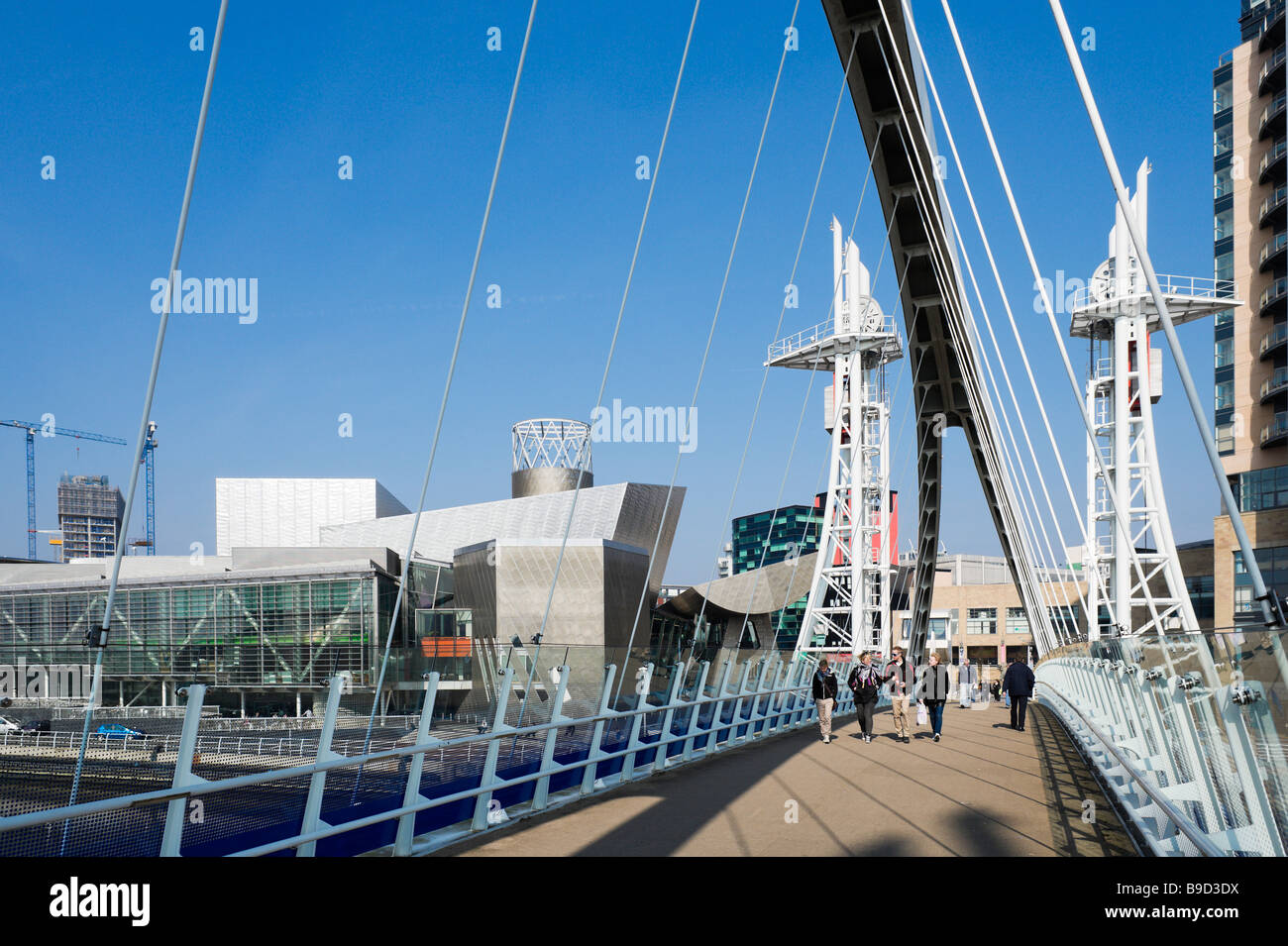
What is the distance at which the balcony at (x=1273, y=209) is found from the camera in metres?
53.5

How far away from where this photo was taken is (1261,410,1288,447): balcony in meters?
52.8

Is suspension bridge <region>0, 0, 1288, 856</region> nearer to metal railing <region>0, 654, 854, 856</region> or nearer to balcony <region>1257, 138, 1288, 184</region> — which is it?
metal railing <region>0, 654, 854, 856</region>

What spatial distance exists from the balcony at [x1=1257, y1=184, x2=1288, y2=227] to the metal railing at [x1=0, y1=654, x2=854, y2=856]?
1999 inches

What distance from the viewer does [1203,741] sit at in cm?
589

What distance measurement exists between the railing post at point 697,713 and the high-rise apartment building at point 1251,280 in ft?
143

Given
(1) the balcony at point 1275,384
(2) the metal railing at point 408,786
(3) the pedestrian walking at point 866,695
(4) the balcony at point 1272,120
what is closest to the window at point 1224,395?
(1) the balcony at point 1275,384

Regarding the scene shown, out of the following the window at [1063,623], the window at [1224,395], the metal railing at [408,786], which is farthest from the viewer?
the window at [1224,395]

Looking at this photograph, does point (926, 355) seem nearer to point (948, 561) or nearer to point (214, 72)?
point (214, 72)

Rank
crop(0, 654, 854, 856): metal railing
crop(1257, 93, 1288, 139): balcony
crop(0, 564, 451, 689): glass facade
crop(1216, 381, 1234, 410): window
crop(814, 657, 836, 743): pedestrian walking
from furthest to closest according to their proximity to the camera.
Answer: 1. crop(1216, 381, 1234, 410): window
2. crop(1257, 93, 1288, 139): balcony
3. crop(0, 564, 451, 689): glass facade
4. crop(814, 657, 836, 743): pedestrian walking
5. crop(0, 654, 854, 856): metal railing

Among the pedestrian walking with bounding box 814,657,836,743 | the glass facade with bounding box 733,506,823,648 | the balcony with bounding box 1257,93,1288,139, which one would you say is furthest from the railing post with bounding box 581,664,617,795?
the glass facade with bounding box 733,506,823,648

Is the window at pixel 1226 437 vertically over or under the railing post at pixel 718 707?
over

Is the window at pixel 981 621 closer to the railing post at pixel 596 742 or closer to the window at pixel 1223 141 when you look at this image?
the window at pixel 1223 141

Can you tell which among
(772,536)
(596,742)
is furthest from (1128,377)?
(772,536)

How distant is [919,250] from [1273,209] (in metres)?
36.0
